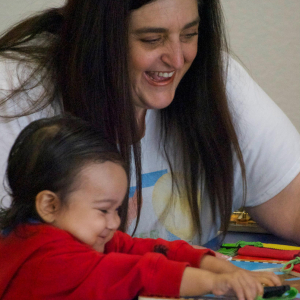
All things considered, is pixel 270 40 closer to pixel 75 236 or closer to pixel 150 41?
pixel 150 41

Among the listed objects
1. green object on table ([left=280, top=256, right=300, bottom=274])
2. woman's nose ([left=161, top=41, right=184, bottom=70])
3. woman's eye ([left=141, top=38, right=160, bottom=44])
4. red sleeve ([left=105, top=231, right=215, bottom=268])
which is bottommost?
green object on table ([left=280, top=256, right=300, bottom=274])

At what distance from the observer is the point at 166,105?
1.01 m

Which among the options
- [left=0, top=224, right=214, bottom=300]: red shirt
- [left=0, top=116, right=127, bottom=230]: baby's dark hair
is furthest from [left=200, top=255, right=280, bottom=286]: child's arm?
[left=0, top=116, right=127, bottom=230]: baby's dark hair

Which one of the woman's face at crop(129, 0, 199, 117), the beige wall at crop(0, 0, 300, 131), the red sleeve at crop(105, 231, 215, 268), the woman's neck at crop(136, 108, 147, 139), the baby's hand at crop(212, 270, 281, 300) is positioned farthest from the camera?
the beige wall at crop(0, 0, 300, 131)

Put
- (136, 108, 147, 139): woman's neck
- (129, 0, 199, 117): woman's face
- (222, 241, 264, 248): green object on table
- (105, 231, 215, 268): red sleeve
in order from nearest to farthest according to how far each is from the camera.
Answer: (105, 231, 215, 268): red sleeve < (129, 0, 199, 117): woman's face < (222, 241, 264, 248): green object on table < (136, 108, 147, 139): woman's neck

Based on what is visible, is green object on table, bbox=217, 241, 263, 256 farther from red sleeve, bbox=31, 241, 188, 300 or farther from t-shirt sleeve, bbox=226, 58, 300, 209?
red sleeve, bbox=31, 241, 188, 300

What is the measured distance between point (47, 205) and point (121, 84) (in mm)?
332

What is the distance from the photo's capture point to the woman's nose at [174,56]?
0.94 metres

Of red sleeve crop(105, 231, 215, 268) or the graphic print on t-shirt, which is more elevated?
red sleeve crop(105, 231, 215, 268)

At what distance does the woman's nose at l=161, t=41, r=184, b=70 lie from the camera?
3.10ft

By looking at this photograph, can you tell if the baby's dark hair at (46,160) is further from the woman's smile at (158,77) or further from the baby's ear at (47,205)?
the woman's smile at (158,77)

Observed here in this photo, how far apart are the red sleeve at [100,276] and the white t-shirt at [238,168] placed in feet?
1.42

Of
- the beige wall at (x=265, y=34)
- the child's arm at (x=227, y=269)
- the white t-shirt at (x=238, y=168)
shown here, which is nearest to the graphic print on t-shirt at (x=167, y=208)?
the white t-shirt at (x=238, y=168)

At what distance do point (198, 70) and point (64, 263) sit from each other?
617mm
